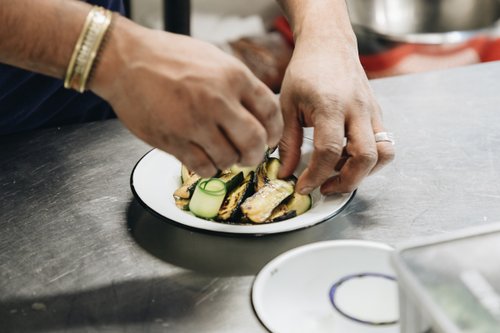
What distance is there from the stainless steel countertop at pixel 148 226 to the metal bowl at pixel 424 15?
Answer: 1573mm

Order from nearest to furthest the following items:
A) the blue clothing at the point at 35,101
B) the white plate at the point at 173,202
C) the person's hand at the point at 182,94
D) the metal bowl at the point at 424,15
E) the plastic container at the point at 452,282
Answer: the plastic container at the point at 452,282
the person's hand at the point at 182,94
the white plate at the point at 173,202
the blue clothing at the point at 35,101
the metal bowl at the point at 424,15

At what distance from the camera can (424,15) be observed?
10.3 feet

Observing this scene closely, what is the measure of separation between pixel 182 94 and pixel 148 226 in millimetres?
365

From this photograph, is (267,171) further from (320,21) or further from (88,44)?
(88,44)

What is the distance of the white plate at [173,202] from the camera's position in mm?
1088

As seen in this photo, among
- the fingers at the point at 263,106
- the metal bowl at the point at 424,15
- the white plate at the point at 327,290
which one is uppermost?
the fingers at the point at 263,106

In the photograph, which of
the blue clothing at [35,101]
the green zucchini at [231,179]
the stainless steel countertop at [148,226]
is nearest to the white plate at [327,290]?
the stainless steel countertop at [148,226]

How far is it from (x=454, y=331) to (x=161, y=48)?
520 millimetres

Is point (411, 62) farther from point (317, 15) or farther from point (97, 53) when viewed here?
point (97, 53)

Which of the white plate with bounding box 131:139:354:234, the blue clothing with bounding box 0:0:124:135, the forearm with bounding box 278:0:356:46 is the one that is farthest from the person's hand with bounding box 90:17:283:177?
the blue clothing with bounding box 0:0:124:135

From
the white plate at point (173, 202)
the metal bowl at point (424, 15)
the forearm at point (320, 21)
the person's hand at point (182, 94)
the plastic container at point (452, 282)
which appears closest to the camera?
the plastic container at point (452, 282)

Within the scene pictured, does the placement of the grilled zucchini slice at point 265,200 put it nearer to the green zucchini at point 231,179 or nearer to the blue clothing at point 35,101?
the green zucchini at point 231,179

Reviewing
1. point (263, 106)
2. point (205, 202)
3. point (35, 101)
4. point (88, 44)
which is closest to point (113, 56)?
point (88, 44)

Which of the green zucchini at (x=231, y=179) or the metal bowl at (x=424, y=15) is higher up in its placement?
the green zucchini at (x=231, y=179)
